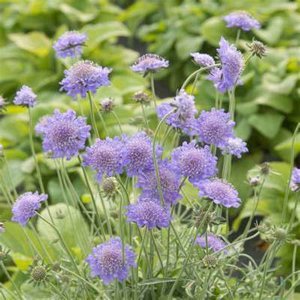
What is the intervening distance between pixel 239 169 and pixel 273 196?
0.47 meters

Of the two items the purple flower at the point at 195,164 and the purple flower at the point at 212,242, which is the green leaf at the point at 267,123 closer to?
the purple flower at the point at 212,242

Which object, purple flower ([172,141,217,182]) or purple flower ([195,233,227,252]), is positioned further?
purple flower ([195,233,227,252])

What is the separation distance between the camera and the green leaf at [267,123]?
9.95 ft

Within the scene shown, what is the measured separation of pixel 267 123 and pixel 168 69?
1310 mm

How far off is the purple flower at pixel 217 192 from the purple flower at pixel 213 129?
0.08 meters

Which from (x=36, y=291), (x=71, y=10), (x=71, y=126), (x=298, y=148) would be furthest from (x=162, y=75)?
(x=71, y=126)

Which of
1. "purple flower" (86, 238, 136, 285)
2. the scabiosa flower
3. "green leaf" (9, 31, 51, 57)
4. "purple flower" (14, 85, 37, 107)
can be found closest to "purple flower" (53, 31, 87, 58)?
"purple flower" (14, 85, 37, 107)

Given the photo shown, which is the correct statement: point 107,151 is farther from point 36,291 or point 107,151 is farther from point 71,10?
point 71,10

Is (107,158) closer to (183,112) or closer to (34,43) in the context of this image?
(183,112)

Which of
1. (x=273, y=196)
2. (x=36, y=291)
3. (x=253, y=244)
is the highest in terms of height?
(x=36, y=291)

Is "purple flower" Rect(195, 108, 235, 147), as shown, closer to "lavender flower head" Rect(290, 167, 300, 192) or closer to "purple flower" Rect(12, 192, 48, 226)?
"lavender flower head" Rect(290, 167, 300, 192)

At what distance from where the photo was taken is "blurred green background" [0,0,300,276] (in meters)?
2.95

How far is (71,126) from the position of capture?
4.12 ft

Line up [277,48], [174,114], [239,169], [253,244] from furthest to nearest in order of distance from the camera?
[277,48], [239,169], [253,244], [174,114]
